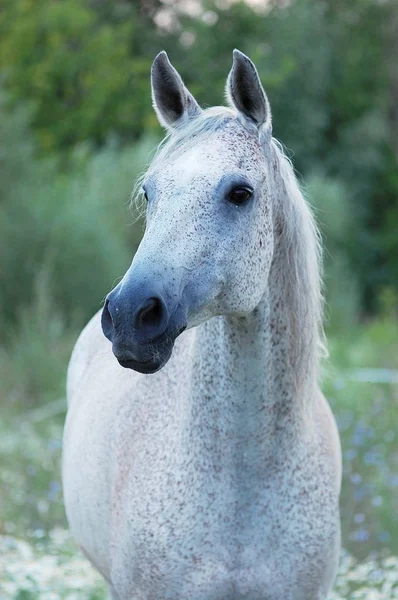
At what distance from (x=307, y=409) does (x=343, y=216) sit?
15.3 meters

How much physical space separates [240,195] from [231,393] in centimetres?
59

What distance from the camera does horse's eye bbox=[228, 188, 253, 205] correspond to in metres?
2.25

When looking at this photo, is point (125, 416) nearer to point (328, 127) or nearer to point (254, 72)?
point (254, 72)

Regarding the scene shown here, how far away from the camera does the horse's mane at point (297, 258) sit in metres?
2.49

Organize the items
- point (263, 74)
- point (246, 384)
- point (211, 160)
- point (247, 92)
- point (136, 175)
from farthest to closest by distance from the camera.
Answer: point (263, 74)
point (136, 175)
point (246, 384)
point (247, 92)
point (211, 160)

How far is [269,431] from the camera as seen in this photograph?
2.54 meters

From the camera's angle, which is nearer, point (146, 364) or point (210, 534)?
point (146, 364)

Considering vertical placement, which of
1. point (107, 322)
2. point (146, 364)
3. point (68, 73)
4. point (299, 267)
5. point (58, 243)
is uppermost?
point (68, 73)

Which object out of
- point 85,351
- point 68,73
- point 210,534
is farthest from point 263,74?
point 210,534

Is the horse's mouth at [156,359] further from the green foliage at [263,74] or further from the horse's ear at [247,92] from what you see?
the green foliage at [263,74]

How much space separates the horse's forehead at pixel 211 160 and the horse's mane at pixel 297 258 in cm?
12

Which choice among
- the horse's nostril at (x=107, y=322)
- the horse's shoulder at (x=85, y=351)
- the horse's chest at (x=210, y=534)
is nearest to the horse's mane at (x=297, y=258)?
the horse's chest at (x=210, y=534)

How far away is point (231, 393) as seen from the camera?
2510 mm

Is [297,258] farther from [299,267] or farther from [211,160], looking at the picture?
[211,160]
